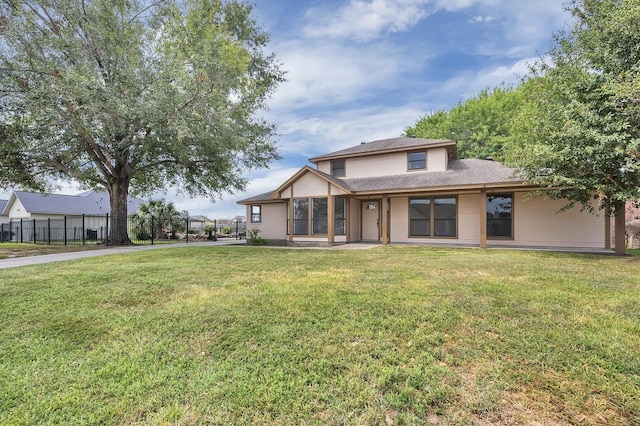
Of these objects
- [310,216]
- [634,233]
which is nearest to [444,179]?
[310,216]

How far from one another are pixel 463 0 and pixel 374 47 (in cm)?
355

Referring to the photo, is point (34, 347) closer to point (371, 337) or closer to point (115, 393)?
point (115, 393)

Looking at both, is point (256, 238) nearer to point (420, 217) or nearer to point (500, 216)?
point (420, 217)

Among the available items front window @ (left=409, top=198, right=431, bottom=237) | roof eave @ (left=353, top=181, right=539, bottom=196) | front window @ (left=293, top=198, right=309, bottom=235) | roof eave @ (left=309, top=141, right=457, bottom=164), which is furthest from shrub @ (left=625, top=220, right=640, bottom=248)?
front window @ (left=293, top=198, right=309, bottom=235)

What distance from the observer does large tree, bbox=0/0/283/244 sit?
32.0 feet

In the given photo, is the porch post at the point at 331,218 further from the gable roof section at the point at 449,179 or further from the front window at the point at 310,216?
the gable roof section at the point at 449,179

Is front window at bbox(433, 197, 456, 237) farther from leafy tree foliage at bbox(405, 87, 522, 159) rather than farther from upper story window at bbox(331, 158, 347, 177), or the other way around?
leafy tree foliage at bbox(405, 87, 522, 159)

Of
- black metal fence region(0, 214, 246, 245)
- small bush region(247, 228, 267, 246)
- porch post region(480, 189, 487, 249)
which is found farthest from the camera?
black metal fence region(0, 214, 246, 245)

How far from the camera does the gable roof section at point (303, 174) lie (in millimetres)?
13672

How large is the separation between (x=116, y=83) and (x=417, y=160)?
13.1 m

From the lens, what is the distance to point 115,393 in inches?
101

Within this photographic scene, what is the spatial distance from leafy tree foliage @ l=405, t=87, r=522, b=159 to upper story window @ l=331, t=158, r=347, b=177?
1405 cm

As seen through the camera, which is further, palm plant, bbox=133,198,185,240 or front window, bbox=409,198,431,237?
palm plant, bbox=133,198,185,240

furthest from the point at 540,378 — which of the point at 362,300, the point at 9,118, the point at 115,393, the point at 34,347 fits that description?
the point at 9,118
